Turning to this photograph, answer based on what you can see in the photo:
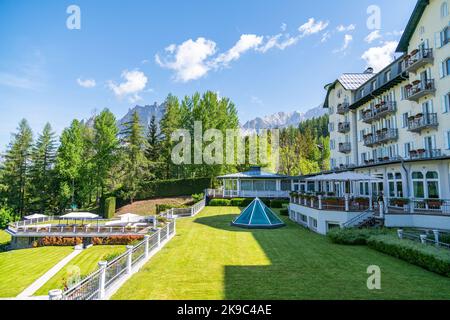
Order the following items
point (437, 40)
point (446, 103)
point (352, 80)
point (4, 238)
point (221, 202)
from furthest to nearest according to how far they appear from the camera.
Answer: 1. point (221, 202)
2. point (4, 238)
3. point (352, 80)
4. point (437, 40)
5. point (446, 103)

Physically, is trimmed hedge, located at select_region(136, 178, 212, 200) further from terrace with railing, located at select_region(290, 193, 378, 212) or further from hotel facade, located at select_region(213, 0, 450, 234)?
terrace with railing, located at select_region(290, 193, 378, 212)

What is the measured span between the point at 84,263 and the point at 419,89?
2810 centimetres

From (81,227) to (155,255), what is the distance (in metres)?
16.0

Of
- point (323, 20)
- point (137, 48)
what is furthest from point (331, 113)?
point (137, 48)

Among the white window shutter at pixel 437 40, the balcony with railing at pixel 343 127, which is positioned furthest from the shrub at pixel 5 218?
the white window shutter at pixel 437 40

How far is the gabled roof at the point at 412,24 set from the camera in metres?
21.0

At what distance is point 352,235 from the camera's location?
14484 millimetres

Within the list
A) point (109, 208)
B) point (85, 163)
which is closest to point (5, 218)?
point (85, 163)

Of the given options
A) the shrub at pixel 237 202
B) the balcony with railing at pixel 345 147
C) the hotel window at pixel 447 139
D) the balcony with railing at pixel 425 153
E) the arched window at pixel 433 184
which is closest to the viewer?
the arched window at pixel 433 184

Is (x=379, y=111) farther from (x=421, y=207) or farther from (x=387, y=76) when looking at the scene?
(x=421, y=207)

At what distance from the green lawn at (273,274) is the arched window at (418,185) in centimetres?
963

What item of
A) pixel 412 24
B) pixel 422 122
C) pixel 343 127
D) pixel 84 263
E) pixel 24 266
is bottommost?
pixel 24 266

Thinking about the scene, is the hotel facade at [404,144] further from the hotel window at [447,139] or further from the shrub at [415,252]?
the shrub at [415,252]

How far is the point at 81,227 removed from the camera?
25.1m
